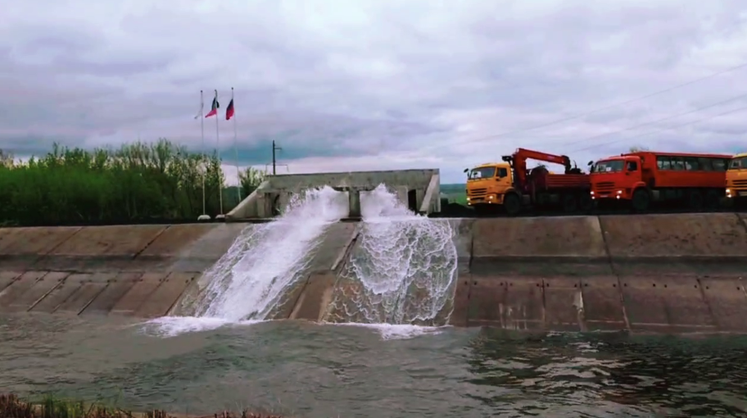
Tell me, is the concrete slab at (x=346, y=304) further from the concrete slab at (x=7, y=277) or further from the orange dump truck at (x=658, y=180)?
the orange dump truck at (x=658, y=180)

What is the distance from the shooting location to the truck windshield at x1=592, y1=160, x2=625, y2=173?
2700 cm

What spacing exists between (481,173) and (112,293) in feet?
54.0

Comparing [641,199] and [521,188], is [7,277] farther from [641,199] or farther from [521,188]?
[641,199]

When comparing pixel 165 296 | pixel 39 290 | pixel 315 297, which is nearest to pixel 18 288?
pixel 39 290

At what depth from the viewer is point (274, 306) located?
55.7ft

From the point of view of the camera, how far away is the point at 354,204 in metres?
28.5

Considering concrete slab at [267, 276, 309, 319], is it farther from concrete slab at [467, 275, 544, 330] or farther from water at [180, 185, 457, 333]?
concrete slab at [467, 275, 544, 330]

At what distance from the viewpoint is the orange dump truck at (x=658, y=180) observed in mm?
26797

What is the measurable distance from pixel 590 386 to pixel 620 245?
A: 806 centimetres

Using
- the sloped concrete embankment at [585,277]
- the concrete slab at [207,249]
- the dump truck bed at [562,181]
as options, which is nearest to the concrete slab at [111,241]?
the concrete slab at [207,249]

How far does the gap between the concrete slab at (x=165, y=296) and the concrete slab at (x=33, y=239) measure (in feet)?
22.9

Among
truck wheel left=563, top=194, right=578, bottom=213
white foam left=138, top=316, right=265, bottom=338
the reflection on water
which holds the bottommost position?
the reflection on water

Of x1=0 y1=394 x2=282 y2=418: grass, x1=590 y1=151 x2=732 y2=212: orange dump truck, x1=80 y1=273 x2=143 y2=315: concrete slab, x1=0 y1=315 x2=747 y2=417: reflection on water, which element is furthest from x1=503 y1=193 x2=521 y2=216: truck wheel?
x1=0 y1=394 x2=282 y2=418: grass

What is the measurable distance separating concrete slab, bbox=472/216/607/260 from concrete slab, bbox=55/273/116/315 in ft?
35.4
